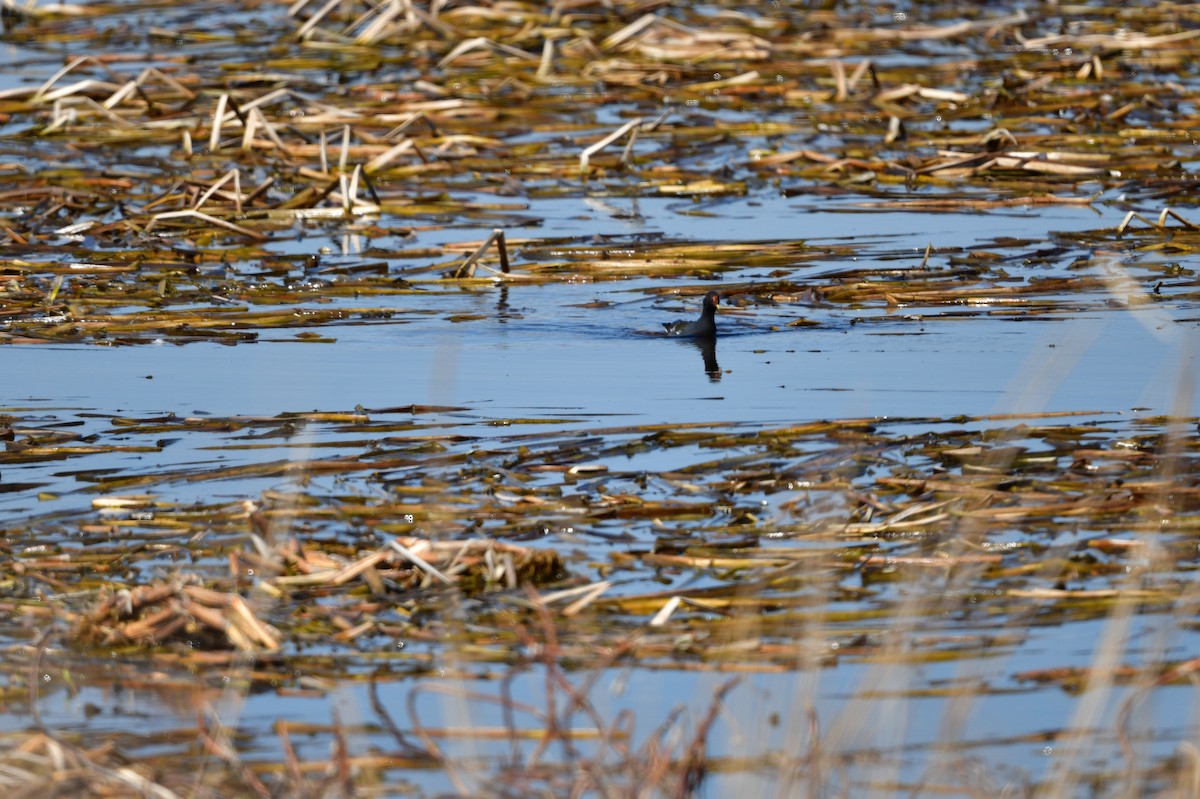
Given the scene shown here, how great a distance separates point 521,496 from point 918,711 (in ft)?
5.88

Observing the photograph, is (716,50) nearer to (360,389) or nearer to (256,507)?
(360,389)

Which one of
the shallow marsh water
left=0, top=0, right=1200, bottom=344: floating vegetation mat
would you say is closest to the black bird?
the shallow marsh water

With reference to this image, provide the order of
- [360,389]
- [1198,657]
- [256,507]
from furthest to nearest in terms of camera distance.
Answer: [360,389]
[256,507]
[1198,657]

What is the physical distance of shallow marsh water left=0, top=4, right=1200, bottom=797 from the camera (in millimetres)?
4137

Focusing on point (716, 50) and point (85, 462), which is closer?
point (85, 462)

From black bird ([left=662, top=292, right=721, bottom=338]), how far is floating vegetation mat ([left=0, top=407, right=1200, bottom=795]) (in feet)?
6.24

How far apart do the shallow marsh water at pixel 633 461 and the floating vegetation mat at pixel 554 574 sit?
0.05ft

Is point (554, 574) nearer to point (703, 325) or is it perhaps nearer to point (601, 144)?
point (703, 325)

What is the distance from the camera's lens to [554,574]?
16.8 ft

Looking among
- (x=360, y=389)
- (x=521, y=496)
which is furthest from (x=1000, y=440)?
(x=360, y=389)

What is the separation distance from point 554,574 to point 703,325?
3.46 meters

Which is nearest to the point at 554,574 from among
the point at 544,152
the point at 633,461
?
the point at 633,461

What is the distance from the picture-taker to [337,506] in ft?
18.5

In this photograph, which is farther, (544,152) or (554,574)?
(544,152)
